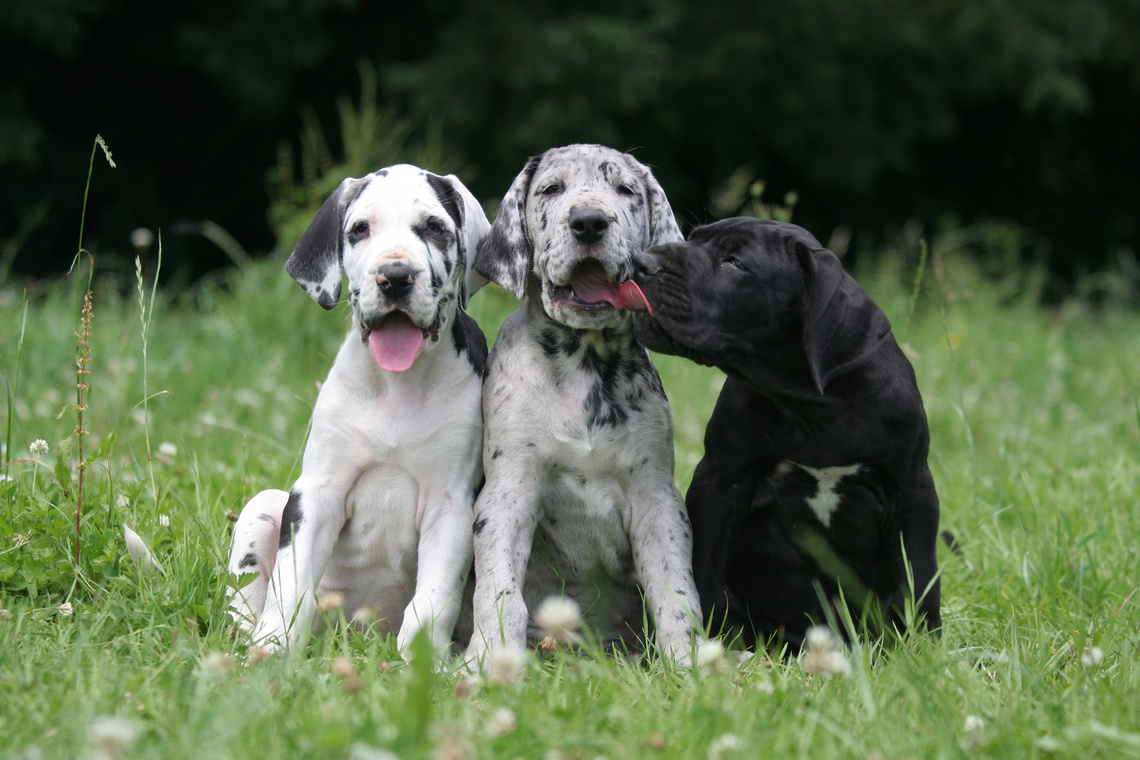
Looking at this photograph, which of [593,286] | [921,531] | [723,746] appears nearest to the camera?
[723,746]

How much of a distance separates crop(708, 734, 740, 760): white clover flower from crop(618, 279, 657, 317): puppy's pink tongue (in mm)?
1555

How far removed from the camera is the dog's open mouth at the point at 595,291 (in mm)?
3512

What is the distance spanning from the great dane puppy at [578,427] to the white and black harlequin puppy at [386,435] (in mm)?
127

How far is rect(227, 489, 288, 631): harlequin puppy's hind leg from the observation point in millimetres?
3516

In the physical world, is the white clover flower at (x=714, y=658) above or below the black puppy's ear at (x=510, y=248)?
below

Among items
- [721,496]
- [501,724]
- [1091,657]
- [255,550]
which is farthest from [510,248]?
[1091,657]

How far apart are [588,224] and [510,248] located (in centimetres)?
35

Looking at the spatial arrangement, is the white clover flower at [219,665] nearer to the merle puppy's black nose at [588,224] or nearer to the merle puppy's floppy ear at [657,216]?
the merle puppy's black nose at [588,224]

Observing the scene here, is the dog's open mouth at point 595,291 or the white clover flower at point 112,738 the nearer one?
the white clover flower at point 112,738

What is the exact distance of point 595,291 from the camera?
11.8 ft

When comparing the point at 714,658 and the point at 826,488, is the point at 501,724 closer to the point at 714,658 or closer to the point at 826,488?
the point at 714,658

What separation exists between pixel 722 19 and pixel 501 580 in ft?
38.1

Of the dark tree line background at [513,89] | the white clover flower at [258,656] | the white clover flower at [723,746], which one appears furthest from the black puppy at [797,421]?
the dark tree line background at [513,89]

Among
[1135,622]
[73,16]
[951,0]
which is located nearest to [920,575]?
[1135,622]
